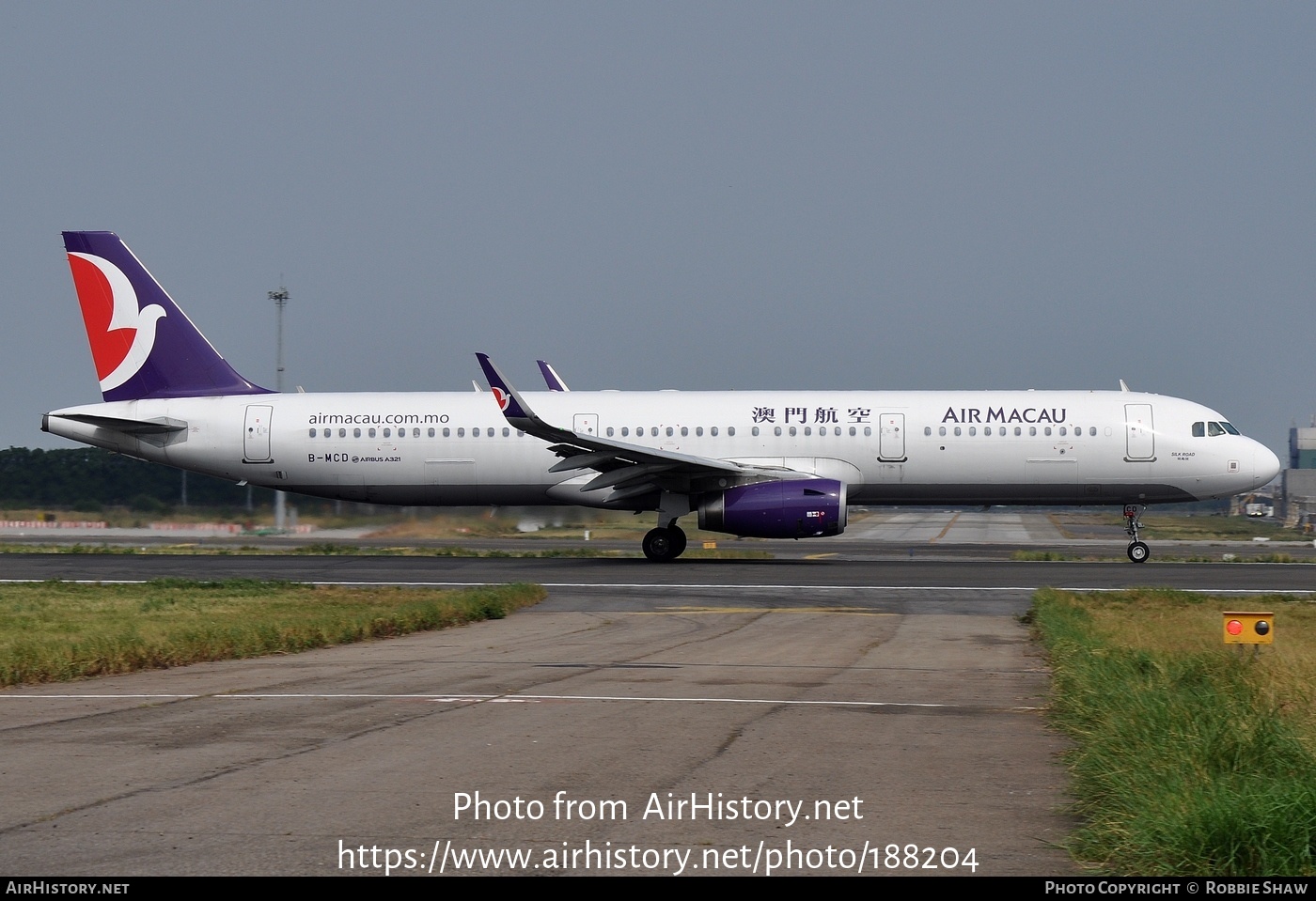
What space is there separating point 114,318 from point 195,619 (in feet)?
54.5

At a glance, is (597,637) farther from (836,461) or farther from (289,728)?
(836,461)

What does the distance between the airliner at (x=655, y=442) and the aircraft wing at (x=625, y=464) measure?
0.19 feet

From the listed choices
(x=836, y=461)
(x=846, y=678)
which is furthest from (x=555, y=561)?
(x=846, y=678)

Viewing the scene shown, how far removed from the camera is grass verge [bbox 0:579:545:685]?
1263 centimetres

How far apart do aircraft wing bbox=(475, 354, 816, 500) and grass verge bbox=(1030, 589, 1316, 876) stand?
14.5 meters

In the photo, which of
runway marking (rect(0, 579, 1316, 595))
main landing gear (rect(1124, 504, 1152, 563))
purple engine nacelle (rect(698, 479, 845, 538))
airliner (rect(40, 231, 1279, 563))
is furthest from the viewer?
main landing gear (rect(1124, 504, 1152, 563))

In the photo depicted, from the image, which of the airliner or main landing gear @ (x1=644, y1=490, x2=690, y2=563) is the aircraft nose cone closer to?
the airliner

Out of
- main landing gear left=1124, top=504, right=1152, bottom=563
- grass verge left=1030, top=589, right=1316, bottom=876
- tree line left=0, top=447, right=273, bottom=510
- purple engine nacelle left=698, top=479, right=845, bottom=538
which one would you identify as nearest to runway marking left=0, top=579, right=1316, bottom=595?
purple engine nacelle left=698, top=479, right=845, bottom=538

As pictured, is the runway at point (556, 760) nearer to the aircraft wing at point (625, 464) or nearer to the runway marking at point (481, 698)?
the runway marking at point (481, 698)

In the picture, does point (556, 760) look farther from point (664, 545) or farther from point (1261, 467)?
point (1261, 467)

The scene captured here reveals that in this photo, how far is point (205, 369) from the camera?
3123cm

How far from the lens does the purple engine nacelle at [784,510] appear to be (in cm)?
2666

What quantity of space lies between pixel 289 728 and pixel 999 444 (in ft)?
73.3

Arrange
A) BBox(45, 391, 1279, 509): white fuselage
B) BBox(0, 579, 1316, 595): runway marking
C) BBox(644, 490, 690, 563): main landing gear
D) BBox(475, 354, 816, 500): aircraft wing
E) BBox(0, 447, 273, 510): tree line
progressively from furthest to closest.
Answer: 1. BBox(0, 447, 273, 510): tree line
2. BBox(644, 490, 690, 563): main landing gear
3. BBox(45, 391, 1279, 509): white fuselage
4. BBox(475, 354, 816, 500): aircraft wing
5. BBox(0, 579, 1316, 595): runway marking
